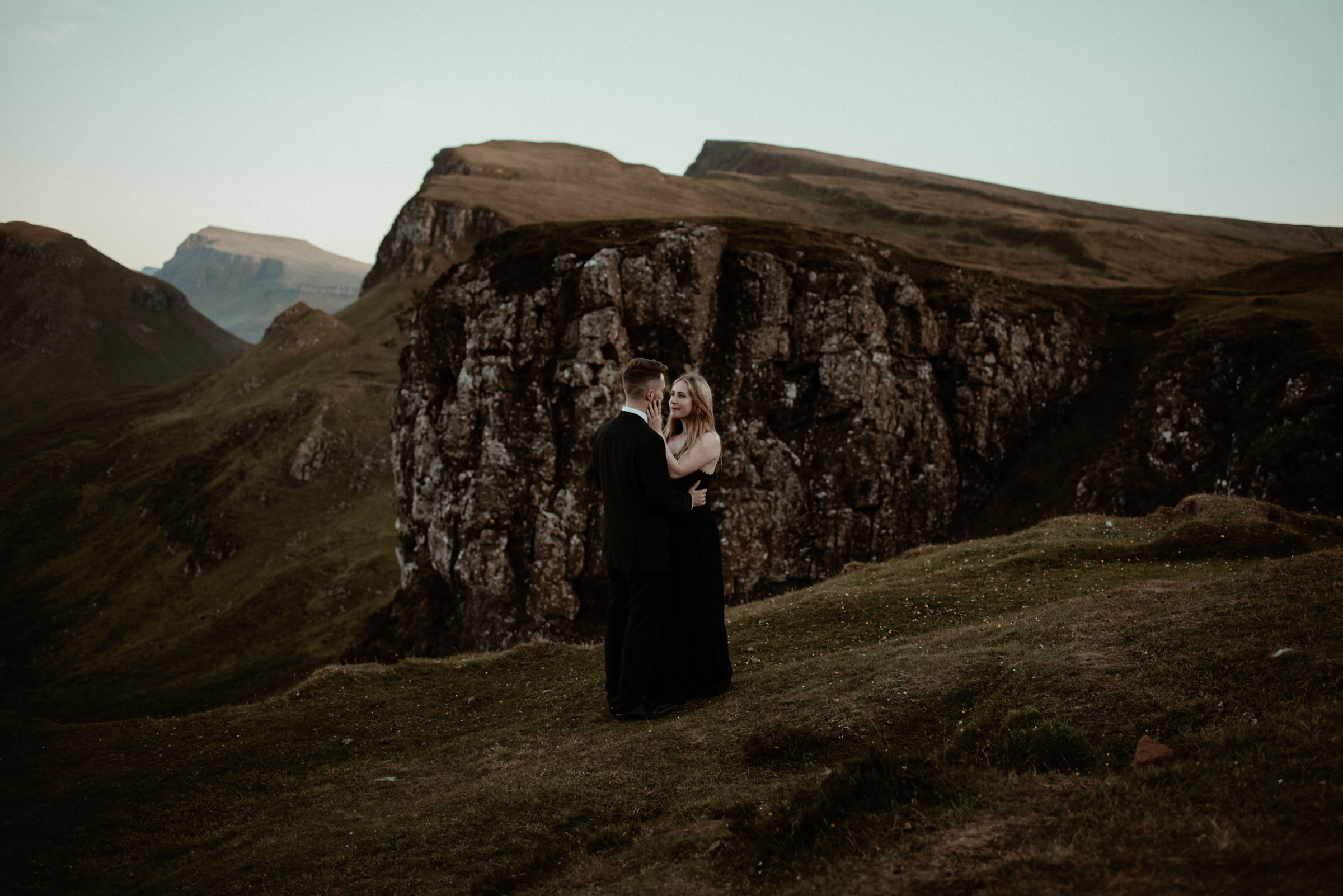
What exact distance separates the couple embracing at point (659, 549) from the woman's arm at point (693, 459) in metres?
0.01

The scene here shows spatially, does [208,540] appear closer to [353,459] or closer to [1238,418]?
[353,459]

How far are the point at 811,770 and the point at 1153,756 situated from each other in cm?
313

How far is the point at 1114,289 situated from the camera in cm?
5112

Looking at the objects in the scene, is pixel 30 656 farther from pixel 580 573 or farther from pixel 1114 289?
pixel 1114 289

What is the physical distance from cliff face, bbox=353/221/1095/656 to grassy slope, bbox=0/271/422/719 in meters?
23.6

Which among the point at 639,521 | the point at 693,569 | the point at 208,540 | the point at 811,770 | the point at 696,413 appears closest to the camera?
the point at 811,770

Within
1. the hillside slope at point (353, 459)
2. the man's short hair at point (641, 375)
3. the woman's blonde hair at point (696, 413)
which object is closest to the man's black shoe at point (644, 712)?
the woman's blonde hair at point (696, 413)

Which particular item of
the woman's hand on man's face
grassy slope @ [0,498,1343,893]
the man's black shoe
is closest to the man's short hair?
the woman's hand on man's face

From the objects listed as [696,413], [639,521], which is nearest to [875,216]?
[696,413]

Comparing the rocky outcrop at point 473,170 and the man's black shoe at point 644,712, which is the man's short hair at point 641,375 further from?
the rocky outcrop at point 473,170

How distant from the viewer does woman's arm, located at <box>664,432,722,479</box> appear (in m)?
10.5

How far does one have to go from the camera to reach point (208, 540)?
8194 cm

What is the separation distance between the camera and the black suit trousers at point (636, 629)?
10578mm

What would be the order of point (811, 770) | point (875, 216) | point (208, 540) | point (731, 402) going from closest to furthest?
point (811, 770) < point (731, 402) < point (208, 540) < point (875, 216)
